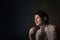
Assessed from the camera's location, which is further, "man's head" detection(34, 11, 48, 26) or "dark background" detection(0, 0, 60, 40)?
"dark background" detection(0, 0, 60, 40)

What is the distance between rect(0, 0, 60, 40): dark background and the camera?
55.4 inches

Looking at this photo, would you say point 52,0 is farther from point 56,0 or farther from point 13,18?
point 13,18

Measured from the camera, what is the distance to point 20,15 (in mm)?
1427

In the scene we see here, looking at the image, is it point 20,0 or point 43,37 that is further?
point 20,0

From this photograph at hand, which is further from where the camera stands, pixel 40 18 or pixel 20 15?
pixel 20 15

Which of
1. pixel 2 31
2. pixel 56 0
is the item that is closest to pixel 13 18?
pixel 2 31

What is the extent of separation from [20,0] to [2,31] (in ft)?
1.03

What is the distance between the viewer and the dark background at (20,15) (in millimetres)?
1408

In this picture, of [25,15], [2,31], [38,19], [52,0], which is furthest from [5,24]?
[52,0]

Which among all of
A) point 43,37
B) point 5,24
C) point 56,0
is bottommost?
point 43,37

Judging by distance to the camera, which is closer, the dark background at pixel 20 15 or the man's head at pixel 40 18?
the man's head at pixel 40 18

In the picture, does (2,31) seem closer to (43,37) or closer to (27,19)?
(27,19)

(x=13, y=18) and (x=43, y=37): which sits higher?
(x=13, y=18)

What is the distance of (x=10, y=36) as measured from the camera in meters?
1.44
